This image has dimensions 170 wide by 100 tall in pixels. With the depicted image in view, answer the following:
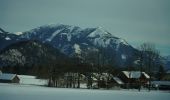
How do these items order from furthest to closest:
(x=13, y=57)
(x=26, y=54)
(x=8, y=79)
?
(x=26, y=54) → (x=13, y=57) → (x=8, y=79)

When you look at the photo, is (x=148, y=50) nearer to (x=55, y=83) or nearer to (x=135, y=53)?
(x=135, y=53)

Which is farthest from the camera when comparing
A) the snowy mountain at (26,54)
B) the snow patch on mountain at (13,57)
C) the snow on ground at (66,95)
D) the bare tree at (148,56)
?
the snow patch on mountain at (13,57)

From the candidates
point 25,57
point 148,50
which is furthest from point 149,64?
point 25,57

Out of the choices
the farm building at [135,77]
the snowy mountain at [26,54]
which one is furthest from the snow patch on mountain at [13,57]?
the farm building at [135,77]

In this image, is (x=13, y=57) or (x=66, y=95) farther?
(x=13, y=57)

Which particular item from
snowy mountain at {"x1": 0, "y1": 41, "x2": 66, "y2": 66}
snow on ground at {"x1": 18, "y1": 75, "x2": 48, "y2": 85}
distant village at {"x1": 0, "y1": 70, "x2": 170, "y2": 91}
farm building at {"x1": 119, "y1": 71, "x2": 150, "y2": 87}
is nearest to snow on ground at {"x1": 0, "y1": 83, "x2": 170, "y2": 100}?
distant village at {"x1": 0, "y1": 70, "x2": 170, "y2": 91}

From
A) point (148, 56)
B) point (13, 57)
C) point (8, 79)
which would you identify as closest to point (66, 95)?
point (148, 56)

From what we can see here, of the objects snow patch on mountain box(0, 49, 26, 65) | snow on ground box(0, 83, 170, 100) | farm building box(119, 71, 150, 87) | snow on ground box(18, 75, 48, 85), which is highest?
snow patch on mountain box(0, 49, 26, 65)

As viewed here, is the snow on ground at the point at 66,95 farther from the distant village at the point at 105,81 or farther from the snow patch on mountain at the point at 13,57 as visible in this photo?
the snow patch on mountain at the point at 13,57

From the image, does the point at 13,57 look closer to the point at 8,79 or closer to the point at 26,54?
the point at 26,54

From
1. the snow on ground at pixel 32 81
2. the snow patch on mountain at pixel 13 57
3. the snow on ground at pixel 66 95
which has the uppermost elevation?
the snow patch on mountain at pixel 13 57

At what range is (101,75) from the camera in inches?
2254

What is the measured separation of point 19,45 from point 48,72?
112m

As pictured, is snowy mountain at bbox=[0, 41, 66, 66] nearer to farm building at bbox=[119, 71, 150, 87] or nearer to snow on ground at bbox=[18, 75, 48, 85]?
snow on ground at bbox=[18, 75, 48, 85]
